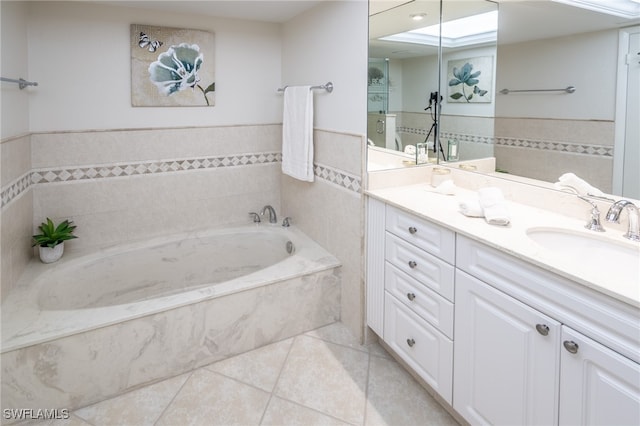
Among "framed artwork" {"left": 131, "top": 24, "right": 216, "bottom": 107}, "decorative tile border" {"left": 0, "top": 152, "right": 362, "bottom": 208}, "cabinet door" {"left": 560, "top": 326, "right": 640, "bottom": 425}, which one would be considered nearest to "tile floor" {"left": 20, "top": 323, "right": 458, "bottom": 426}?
"cabinet door" {"left": 560, "top": 326, "right": 640, "bottom": 425}

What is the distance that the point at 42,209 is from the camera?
106 inches

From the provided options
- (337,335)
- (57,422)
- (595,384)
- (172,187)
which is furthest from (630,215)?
(172,187)

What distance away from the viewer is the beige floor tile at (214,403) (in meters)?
1.92

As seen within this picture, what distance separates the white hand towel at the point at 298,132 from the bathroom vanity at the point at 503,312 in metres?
0.68

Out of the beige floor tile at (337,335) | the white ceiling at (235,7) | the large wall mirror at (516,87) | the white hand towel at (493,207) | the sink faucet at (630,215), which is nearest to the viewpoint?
the sink faucet at (630,215)

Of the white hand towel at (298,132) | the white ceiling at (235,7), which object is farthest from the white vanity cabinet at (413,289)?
the white ceiling at (235,7)

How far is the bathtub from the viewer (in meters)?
1.91

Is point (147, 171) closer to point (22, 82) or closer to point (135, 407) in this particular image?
point (22, 82)

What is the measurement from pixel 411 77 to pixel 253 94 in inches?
52.0

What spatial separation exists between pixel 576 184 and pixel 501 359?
79 cm

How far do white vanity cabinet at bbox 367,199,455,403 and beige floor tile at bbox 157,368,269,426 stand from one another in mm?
745

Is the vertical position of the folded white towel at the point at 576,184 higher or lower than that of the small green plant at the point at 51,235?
higher

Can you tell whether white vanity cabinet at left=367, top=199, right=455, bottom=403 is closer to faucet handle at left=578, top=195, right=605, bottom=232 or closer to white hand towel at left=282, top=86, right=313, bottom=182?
faucet handle at left=578, top=195, right=605, bottom=232

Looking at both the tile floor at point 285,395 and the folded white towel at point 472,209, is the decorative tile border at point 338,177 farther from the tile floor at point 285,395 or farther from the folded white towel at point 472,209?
the tile floor at point 285,395
